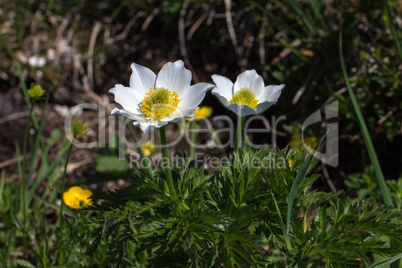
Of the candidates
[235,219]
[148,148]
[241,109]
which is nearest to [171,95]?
[241,109]

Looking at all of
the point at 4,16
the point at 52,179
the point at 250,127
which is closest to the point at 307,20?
the point at 250,127

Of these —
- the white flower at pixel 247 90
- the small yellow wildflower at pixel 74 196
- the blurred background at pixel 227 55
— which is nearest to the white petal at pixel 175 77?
the white flower at pixel 247 90

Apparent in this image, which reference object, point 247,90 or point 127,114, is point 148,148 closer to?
point 247,90

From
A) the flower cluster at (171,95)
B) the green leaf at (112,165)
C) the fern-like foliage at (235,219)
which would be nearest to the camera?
the fern-like foliage at (235,219)

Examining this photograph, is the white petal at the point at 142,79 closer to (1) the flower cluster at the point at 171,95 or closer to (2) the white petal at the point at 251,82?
(1) the flower cluster at the point at 171,95

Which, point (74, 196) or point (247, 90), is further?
point (74, 196)

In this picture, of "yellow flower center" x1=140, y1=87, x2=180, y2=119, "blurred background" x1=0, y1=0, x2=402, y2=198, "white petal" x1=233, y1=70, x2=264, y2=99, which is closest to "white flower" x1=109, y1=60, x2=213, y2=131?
"yellow flower center" x1=140, y1=87, x2=180, y2=119

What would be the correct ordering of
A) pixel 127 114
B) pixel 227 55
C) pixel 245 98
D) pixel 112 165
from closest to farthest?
pixel 127 114
pixel 245 98
pixel 112 165
pixel 227 55

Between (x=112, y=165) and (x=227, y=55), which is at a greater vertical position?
(x=227, y=55)

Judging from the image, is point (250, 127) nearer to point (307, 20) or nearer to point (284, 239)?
point (307, 20)
